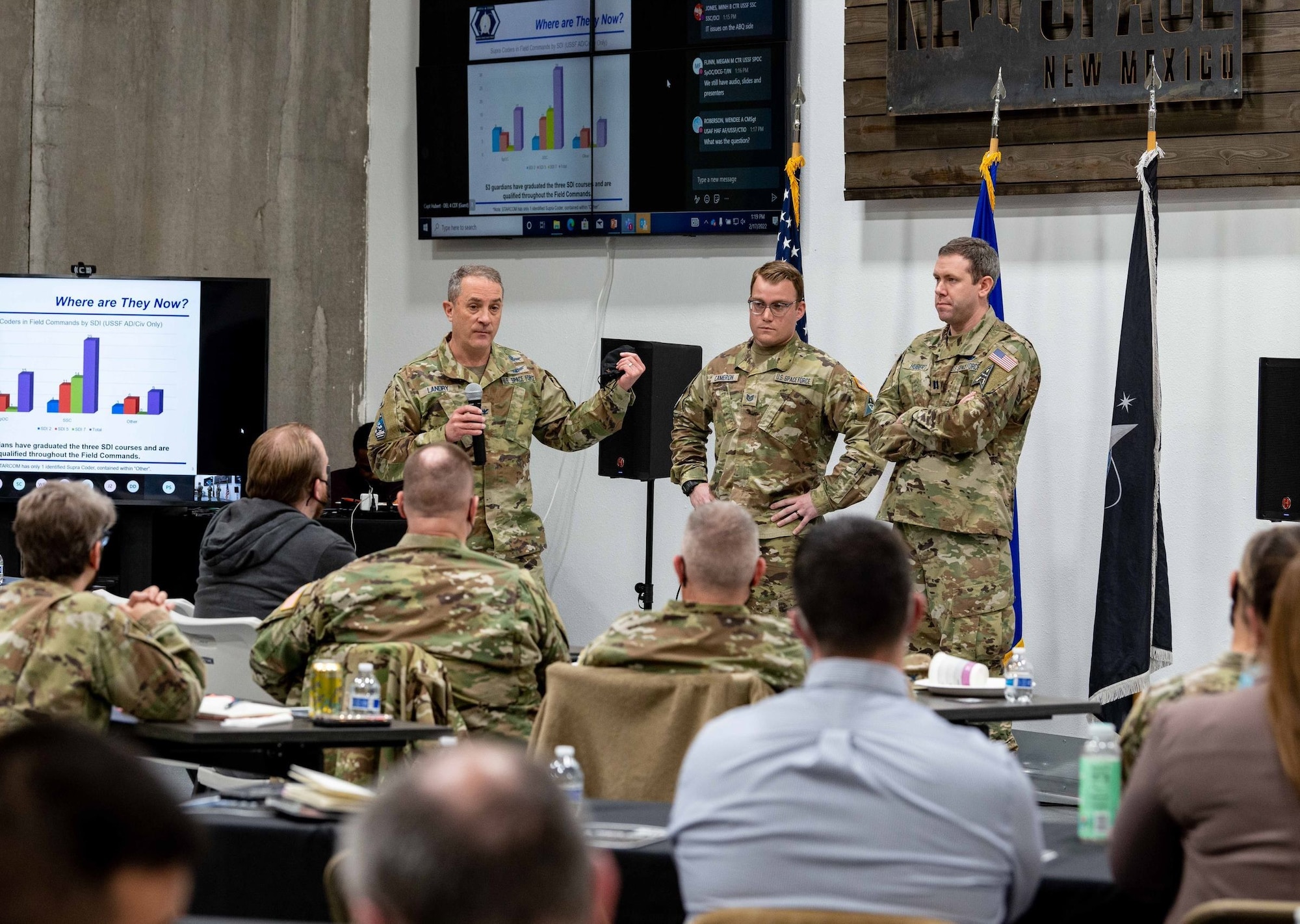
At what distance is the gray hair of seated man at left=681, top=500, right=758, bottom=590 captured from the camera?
2.85 m

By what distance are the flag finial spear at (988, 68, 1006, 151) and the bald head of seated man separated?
5.47 meters

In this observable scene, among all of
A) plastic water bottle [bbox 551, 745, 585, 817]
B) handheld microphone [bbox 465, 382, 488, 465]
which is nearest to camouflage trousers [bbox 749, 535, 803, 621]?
handheld microphone [bbox 465, 382, 488, 465]

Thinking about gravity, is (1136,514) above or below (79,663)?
above

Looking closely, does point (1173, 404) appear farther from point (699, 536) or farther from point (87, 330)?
point (87, 330)

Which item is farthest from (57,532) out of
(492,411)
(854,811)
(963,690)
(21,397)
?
(21,397)

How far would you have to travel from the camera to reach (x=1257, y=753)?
1.90 m

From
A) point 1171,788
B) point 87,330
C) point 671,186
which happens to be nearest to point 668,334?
point 671,186

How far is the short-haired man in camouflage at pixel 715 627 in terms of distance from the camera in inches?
112

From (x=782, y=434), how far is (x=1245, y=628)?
315cm

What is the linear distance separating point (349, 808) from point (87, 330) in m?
4.12

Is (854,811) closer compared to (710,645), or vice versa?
(854,811)

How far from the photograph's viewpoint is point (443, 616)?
10.5 feet

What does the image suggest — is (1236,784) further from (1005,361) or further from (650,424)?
(650,424)

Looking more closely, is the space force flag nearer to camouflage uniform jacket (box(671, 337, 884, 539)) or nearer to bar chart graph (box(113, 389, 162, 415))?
camouflage uniform jacket (box(671, 337, 884, 539))
